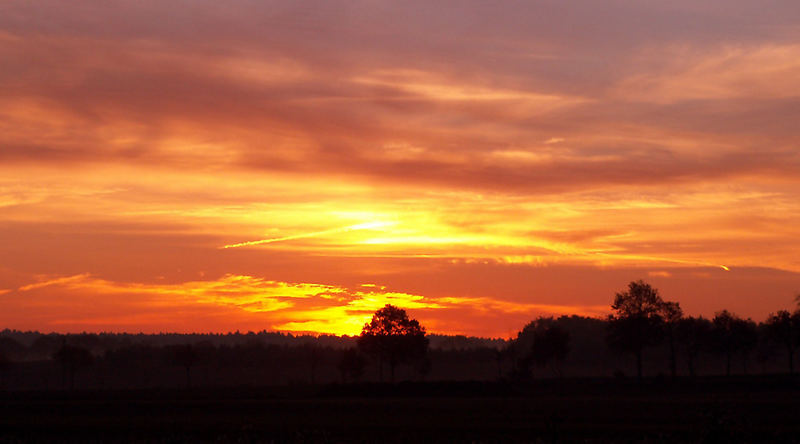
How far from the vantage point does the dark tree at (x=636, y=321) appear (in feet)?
455

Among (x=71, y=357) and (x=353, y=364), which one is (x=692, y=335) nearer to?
(x=353, y=364)

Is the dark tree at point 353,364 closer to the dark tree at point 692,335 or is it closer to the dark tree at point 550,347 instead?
the dark tree at point 550,347

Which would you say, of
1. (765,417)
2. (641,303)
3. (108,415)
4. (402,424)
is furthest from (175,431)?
(641,303)

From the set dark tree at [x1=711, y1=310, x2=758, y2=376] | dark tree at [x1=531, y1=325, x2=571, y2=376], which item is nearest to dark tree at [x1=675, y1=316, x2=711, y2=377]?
dark tree at [x1=711, y1=310, x2=758, y2=376]

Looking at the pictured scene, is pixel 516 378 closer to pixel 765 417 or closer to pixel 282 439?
pixel 765 417

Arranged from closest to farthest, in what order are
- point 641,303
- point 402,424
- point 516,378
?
1. point 402,424
2. point 516,378
3. point 641,303

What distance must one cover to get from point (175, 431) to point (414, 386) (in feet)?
205

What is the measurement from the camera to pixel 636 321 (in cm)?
13938

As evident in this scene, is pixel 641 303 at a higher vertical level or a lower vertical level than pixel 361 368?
higher

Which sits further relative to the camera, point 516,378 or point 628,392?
point 516,378

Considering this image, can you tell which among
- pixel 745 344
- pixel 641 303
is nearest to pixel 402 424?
pixel 641 303

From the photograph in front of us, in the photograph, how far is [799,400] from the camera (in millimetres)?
80562

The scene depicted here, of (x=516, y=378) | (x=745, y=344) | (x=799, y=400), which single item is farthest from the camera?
(x=745, y=344)

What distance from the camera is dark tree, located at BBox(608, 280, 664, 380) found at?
5463 inches
